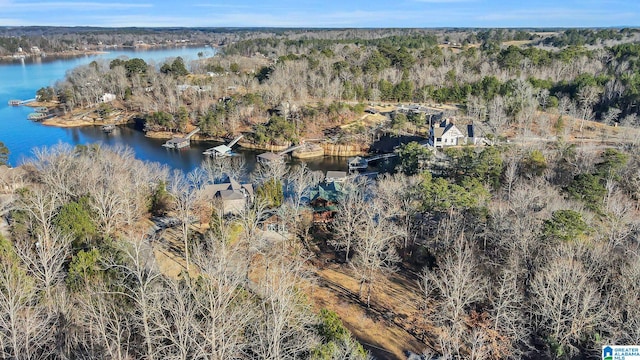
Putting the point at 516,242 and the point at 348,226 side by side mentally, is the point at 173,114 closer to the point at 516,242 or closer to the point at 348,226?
the point at 348,226

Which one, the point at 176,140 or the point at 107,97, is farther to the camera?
the point at 107,97

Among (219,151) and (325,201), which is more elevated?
(219,151)

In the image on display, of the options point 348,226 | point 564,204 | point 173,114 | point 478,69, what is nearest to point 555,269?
point 564,204

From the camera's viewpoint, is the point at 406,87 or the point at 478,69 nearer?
the point at 406,87

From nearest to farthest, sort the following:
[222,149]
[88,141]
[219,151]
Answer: [219,151] → [222,149] → [88,141]

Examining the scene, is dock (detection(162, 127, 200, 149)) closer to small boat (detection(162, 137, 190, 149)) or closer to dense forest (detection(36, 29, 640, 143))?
small boat (detection(162, 137, 190, 149))

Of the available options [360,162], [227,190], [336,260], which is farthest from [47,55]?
[336,260]

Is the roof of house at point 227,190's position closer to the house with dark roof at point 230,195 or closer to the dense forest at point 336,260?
the house with dark roof at point 230,195

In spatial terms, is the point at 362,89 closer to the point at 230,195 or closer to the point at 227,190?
the point at 227,190

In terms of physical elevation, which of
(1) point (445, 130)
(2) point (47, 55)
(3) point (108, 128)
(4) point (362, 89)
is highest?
(2) point (47, 55)
